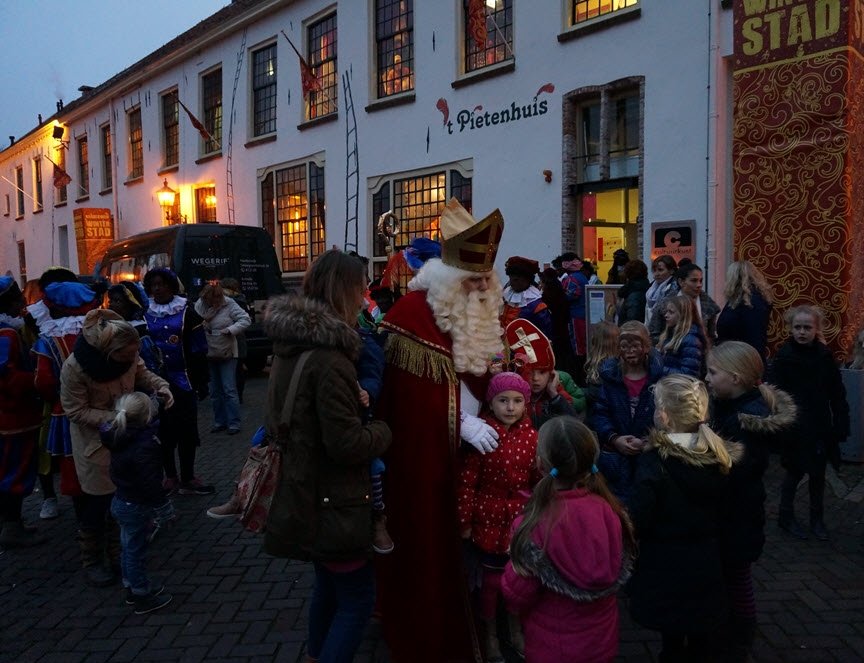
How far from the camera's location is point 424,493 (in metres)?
2.97

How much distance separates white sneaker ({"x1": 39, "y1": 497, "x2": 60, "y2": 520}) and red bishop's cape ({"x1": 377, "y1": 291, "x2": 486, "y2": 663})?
11.5ft

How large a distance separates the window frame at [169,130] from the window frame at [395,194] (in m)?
9.20

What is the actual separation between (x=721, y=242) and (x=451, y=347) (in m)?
7.14

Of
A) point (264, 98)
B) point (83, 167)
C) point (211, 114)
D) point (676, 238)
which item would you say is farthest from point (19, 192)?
point (676, 238)

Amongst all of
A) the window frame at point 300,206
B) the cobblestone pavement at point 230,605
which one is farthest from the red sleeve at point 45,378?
A: the window frame at point 300,206

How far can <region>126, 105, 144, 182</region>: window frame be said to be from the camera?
904 inches

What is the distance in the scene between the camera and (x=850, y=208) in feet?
22.2

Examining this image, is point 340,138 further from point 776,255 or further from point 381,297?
point 776,255

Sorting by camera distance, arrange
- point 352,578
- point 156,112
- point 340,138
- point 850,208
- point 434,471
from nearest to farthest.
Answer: point 352,578
point 434,471
point 850,208
point 340,138
point 156,112

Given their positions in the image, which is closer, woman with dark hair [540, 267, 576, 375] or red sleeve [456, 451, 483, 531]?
red sleeve [456, 451, 483, 531]

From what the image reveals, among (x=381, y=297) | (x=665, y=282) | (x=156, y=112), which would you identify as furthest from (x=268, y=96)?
(x=665, y=282)

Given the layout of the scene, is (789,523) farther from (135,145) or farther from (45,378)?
(135,145)

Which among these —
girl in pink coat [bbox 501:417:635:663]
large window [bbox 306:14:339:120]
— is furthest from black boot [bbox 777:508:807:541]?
large window [bbox 306:14:339:120]

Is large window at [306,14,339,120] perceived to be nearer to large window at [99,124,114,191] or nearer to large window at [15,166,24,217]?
large window at [99,124,114,191]
